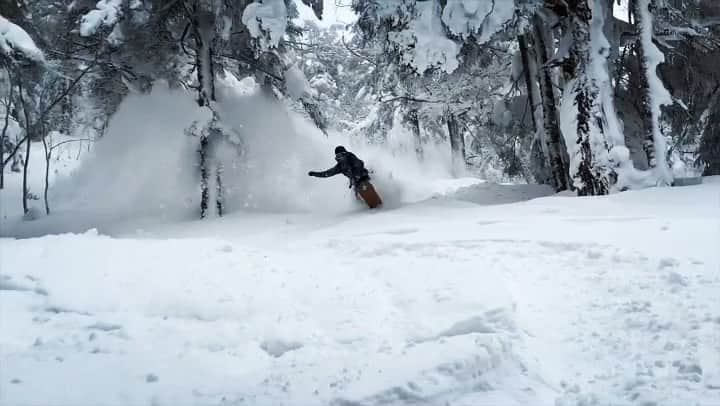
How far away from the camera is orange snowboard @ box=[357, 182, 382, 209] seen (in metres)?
9.92

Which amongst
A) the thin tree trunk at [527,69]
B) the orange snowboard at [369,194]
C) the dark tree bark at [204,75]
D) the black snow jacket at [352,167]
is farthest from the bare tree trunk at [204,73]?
the thin tree trunk at [527,69]

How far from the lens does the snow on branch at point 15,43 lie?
796cm

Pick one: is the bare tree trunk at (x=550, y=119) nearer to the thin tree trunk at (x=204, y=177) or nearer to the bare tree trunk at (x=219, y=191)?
the bare tree trunk at (x=219, y=191)

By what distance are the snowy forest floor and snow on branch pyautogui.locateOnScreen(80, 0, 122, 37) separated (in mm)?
4962

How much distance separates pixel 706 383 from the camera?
2.53 metres

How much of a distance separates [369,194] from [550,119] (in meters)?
4.37

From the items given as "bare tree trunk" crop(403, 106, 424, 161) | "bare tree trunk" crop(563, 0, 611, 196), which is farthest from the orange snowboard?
"bare tree trunk" crop(403, 106, 424, 161)

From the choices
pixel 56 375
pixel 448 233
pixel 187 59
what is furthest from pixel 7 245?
pixel 187 59

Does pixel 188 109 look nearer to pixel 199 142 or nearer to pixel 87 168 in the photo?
pixel 199 142

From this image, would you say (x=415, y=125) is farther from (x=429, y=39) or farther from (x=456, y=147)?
(x=429, y=39)

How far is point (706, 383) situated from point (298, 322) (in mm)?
2424

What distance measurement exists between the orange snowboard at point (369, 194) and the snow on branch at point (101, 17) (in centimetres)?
549

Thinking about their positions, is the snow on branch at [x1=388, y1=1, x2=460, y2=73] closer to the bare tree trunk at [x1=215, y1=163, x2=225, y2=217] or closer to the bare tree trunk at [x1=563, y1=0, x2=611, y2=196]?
the bare tree trunk at [x1=563, y1=0, x2=611, y2=196]

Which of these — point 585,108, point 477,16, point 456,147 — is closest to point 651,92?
point 585,108
